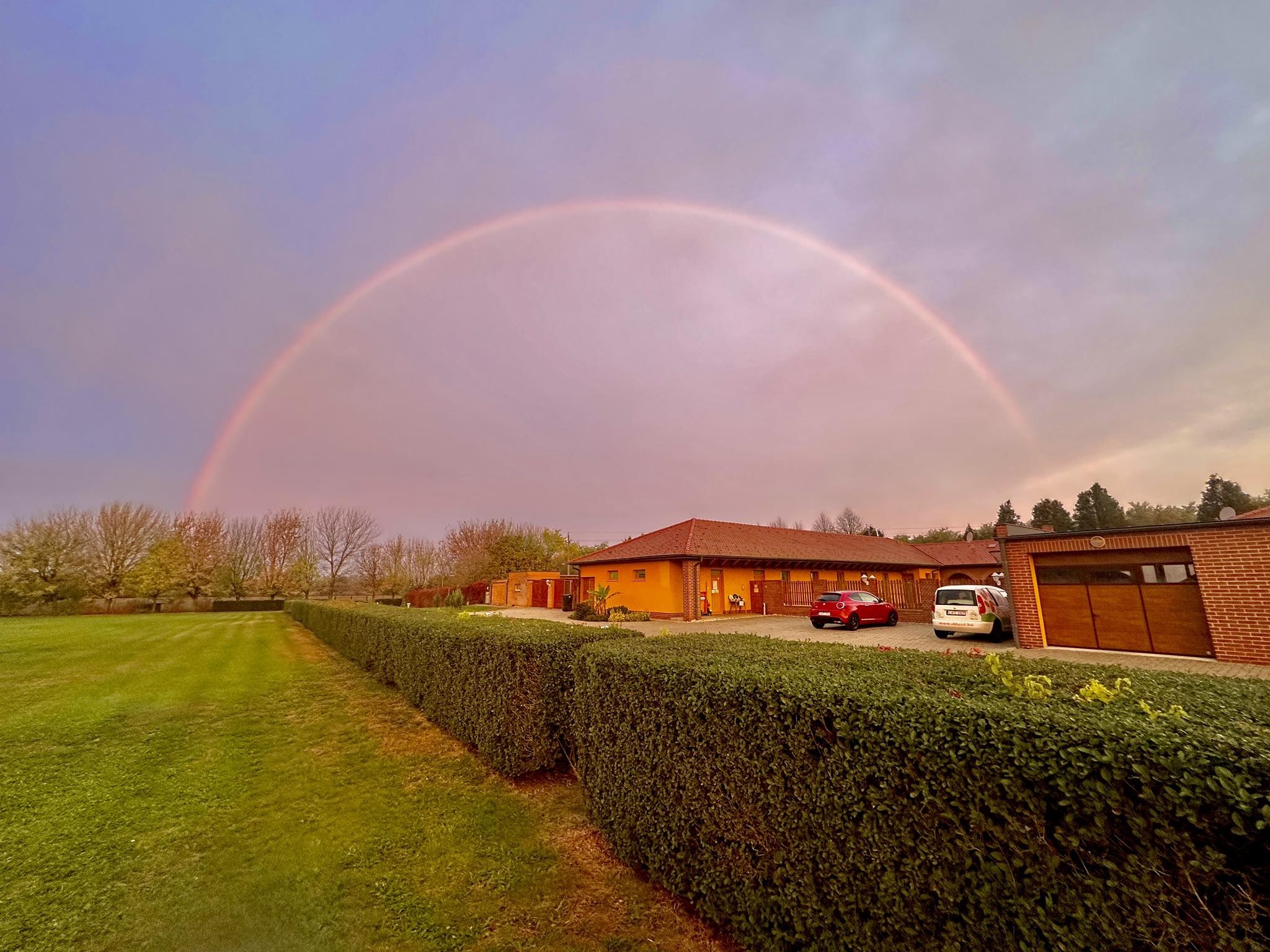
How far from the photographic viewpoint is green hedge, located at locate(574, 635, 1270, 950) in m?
1.56

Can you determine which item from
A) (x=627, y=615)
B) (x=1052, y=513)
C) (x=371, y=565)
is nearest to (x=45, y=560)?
(x=371, y=565)

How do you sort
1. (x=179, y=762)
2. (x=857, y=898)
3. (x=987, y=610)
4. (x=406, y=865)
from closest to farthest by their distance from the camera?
1. (x=857, y=898)
2. (x=406, y=865)
3. (x=179, y=762)
4. (x=987, y=610)

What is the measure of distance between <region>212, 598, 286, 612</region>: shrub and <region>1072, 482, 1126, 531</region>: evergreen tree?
8235 cm

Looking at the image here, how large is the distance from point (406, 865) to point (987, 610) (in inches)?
663

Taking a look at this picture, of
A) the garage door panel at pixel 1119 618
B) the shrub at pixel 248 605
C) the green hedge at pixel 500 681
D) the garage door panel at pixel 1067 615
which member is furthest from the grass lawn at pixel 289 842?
the shrub at pixel 248 605

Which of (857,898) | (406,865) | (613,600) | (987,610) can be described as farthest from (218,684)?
(987,610)

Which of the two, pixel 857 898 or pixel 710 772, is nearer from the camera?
pixel 857 898

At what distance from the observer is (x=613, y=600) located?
26.0 metres

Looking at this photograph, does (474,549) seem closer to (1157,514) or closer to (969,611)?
(969,611)

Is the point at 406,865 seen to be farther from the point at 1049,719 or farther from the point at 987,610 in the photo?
the point at 987,610

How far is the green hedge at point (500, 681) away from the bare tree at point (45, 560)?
42.6 metres

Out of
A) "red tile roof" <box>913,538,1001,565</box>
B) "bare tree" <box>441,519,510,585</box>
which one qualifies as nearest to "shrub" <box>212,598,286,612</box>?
"bare tree" <box>441,519,510,585</box>

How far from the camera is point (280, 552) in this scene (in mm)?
45469

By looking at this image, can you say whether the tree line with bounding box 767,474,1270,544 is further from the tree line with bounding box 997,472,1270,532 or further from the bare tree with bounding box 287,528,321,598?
the bare tree with bounding box 287,528,321,598
